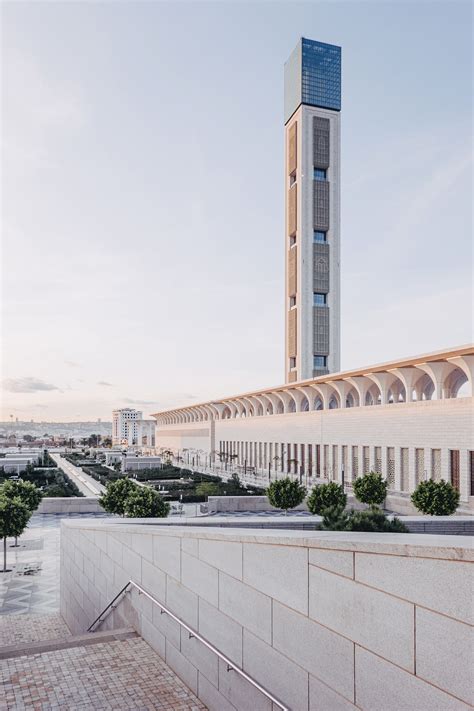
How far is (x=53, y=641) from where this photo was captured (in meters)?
8.74

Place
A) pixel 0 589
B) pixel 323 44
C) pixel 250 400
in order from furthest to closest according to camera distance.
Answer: pixel 323 44, pixel 250 400, pixel 0 589

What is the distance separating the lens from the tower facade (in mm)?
63156

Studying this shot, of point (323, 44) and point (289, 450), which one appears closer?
point (289, 450)

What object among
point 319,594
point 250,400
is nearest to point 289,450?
point 250,400

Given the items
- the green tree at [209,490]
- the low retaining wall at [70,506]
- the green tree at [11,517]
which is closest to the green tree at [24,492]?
the green tree at [11,517]

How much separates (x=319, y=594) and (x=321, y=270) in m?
59.7

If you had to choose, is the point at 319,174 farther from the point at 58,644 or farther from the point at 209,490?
the point at 58,644

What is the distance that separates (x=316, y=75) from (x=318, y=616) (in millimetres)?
68941

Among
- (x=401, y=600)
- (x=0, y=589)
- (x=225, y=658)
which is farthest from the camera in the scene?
(x=0, y=589)

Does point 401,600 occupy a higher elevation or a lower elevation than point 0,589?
higher

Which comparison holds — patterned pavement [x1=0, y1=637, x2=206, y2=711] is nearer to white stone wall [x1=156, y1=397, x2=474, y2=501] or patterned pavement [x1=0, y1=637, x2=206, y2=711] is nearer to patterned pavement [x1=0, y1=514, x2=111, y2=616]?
patterned pavement [x1=0, y1=514, x2=111, y2=616]

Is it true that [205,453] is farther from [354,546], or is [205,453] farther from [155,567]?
[354,546]

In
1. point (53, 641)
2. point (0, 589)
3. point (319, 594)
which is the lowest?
point (0, 589)

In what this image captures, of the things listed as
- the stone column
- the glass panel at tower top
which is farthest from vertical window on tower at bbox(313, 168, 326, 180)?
the stone column
